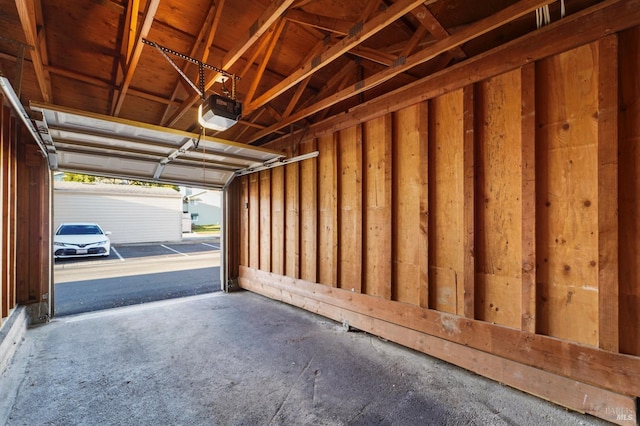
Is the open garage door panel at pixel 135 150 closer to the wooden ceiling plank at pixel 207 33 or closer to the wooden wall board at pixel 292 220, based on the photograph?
the wooden wall board at pixel 292 220

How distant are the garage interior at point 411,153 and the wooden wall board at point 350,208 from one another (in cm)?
3

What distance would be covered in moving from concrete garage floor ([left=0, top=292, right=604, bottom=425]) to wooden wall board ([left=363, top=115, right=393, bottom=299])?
753 millimetres

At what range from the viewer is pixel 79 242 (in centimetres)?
913

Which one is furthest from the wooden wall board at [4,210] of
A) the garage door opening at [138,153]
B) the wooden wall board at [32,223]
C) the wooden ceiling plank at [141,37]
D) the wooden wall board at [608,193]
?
the wooden wall board at [608,193]

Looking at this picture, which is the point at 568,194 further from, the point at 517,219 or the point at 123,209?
the point at 123,209

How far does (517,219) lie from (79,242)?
1191 cm

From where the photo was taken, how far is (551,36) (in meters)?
2.21

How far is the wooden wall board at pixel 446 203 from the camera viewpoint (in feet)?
A: 8.99

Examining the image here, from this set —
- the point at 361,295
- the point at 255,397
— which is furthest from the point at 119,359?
the point at 361,295

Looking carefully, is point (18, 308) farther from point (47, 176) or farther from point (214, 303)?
point (214, 303)

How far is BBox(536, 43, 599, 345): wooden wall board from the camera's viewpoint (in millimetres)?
2059

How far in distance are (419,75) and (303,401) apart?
3703mm

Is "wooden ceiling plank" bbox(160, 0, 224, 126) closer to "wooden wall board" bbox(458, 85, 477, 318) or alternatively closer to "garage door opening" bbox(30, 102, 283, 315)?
"garage door opening" bbox(30, 102, 283, 315)

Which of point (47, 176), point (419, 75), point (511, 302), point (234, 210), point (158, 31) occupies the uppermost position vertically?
point (158, 31)
